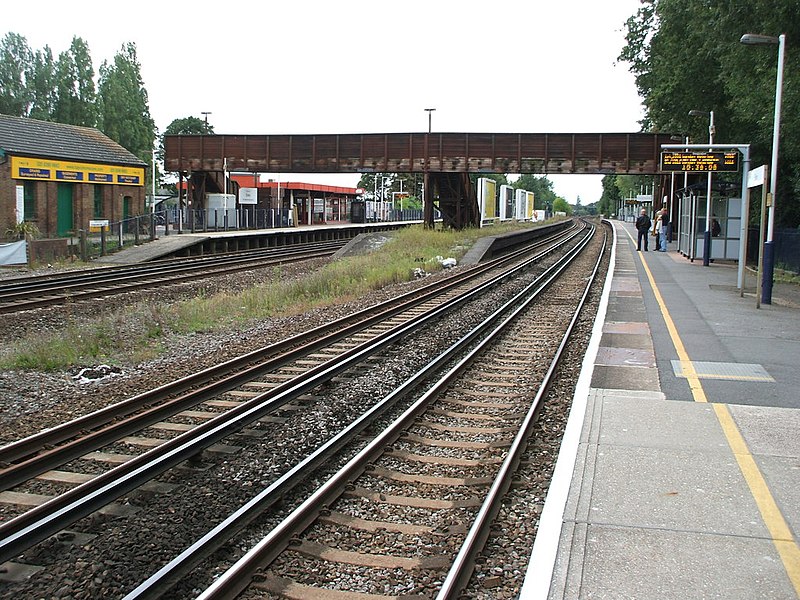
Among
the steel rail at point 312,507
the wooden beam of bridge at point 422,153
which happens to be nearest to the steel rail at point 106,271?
the wooden beam of bridge at point 422,153

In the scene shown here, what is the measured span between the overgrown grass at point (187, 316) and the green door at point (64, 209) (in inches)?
552

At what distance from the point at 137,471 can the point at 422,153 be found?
37.9 meters

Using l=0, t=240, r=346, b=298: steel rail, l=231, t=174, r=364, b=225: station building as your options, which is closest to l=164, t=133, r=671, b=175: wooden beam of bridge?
l=231, t=174, r=364, b=225: station building

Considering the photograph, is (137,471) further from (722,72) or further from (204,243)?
(204,243)

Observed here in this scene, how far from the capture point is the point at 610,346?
11.5m

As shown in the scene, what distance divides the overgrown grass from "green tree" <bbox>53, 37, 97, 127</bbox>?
67.3 metres

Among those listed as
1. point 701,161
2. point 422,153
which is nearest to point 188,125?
point 422,153

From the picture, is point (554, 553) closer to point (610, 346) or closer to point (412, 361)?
point (412, 361)

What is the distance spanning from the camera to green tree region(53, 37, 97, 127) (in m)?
83.6

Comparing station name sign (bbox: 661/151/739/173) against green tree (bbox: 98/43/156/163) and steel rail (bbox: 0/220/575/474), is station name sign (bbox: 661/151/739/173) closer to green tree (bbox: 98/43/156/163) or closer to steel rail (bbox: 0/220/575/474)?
steel rail (bbox: 0/220/575/474)

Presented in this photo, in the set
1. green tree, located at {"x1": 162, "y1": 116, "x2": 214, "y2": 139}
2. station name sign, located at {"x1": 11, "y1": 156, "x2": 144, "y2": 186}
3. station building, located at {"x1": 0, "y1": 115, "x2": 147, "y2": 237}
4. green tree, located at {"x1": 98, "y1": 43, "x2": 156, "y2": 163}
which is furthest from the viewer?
green tree, located at {"x1": 162, "y1": 116, "x2": 214, "y2": 139}

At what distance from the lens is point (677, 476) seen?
20.0 feet

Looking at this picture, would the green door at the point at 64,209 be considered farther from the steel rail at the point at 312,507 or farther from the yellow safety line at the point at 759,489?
the yellow safety line at the point at 759,489

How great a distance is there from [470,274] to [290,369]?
1398 cm
